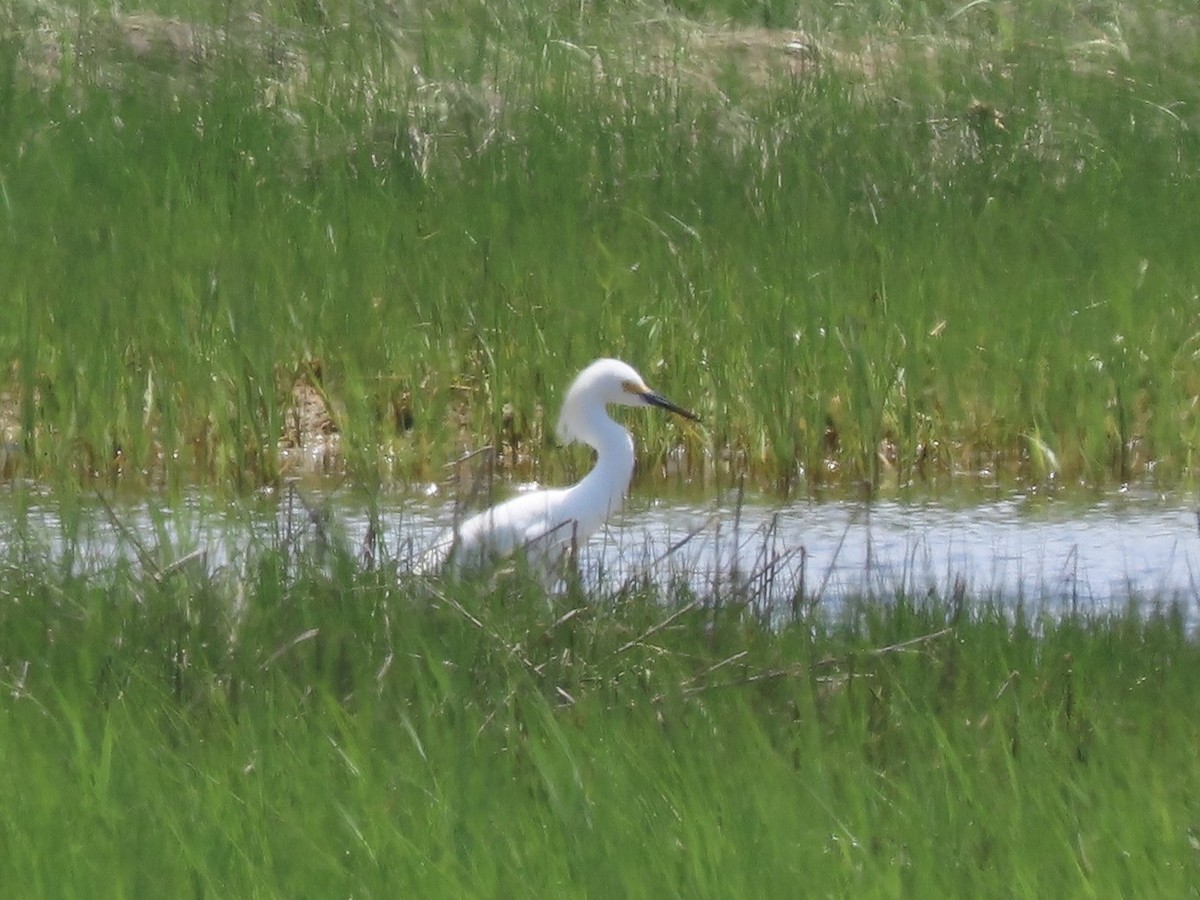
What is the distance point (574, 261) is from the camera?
8008 millimetres

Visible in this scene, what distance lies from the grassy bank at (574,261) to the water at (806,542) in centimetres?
40

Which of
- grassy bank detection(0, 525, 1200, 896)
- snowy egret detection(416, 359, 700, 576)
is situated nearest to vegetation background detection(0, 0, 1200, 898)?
grassy bank detection(0, 525, 1200, 896)

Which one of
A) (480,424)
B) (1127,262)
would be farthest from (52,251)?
(1127,262)

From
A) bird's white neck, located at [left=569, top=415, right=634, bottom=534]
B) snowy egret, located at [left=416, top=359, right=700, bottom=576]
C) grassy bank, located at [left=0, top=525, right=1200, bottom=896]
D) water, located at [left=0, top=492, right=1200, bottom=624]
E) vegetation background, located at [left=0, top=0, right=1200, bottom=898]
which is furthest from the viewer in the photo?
bird's white neck, located at [left=569, top=415, right=634, bottom=534]

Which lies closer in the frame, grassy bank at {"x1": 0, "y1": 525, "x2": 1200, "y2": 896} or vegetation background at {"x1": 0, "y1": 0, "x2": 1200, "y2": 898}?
grassy bank at {"x1": 0, "y1": 525, "x2": 1200, "y2": 896}

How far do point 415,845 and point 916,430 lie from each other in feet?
14.1

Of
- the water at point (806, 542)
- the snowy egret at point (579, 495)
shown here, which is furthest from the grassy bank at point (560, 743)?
the snowy egret at point (579, 495)

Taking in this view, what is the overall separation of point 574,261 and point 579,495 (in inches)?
76.4

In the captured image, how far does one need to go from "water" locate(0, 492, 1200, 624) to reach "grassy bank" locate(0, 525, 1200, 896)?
0.13m

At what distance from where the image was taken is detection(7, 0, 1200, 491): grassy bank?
7438 mm

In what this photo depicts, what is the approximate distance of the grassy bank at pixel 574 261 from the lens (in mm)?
7438

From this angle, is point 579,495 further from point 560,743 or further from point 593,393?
point 560,743

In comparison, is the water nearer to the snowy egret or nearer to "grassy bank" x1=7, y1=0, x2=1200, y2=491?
the snowy egret

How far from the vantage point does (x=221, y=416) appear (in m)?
7.35
